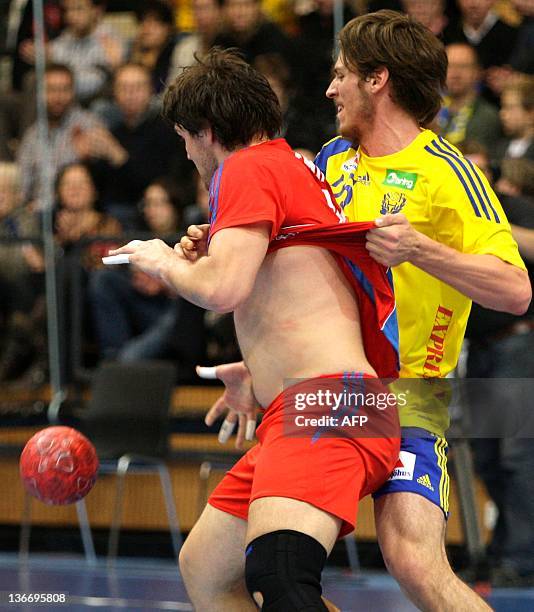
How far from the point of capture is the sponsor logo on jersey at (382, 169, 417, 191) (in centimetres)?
380

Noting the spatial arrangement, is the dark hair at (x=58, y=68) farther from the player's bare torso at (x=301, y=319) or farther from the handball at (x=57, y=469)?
the player's bare torso at (x=301, y=319)

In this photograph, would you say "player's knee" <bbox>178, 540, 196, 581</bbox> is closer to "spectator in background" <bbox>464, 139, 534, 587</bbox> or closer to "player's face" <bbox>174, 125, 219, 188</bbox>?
"player's face" <bbox>174, 125, 219, 188</bbox>

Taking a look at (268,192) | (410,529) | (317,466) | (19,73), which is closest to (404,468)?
(410,529)

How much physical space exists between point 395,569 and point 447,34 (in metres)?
4.70

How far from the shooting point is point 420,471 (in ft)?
11.5

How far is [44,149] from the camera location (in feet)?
27.9

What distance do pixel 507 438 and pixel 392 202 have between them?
3.26 metres

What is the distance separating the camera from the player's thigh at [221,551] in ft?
11.2

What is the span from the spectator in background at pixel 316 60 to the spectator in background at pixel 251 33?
10 cm

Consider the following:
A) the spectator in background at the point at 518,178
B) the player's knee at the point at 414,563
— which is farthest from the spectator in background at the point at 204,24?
the player's knee at the point at 414,563

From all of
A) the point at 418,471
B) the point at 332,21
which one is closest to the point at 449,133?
the point at 332,21

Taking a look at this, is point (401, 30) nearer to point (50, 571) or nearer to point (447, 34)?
point (447, 34)

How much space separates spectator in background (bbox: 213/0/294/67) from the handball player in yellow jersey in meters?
3.97

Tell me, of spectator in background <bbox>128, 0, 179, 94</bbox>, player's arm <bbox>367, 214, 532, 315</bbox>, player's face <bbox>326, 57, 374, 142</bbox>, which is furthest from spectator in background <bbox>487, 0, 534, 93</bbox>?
player's arm <bbox>367, 214, 532, 315</bbox>
